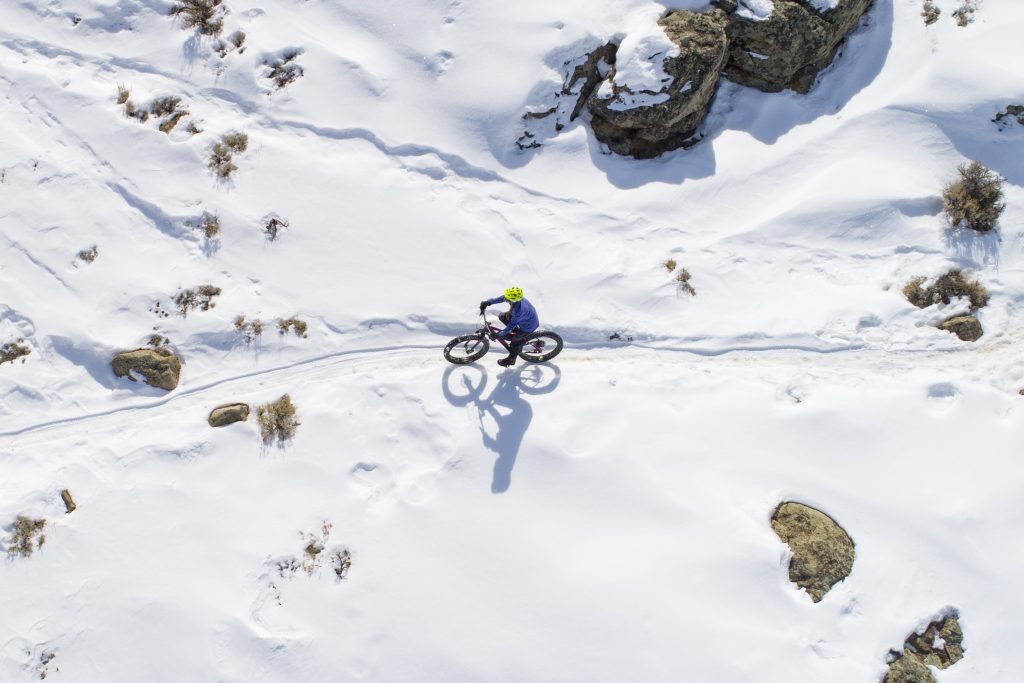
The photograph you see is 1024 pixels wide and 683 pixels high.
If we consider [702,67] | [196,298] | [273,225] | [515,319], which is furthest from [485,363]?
[702,67]

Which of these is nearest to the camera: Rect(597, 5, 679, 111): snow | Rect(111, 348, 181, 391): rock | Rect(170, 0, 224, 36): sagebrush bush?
Rect(111, 348, 181, 391): rock

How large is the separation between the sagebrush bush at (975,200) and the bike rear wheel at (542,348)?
7366mm

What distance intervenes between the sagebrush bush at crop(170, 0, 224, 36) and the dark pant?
28.6ft

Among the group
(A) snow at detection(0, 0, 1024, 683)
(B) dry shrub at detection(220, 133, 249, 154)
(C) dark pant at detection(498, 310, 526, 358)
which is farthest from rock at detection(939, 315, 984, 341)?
(B) dry shrub at detection(220, 133, 249, 154)

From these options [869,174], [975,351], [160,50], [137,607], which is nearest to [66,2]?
[160,50]

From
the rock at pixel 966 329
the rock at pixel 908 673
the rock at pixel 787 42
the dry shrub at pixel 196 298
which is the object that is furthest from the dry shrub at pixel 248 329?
the rock at pixel 966 329

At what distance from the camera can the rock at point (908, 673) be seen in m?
7.33

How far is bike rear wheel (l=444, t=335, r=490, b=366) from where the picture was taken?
9531 mm

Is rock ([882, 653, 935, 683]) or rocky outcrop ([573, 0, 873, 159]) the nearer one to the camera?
rock ([882, 653, 935, 683])

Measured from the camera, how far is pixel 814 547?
26.0 ft

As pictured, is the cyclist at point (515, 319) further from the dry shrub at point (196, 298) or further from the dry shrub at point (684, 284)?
the dry shrub at point (196, 298)

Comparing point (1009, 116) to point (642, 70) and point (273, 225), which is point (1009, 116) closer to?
point (642, 70)

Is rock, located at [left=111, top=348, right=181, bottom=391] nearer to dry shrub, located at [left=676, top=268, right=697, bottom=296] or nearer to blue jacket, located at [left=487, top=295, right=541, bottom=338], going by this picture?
blue jacket, located at [left=487, top=295, right=541, bottom=338]

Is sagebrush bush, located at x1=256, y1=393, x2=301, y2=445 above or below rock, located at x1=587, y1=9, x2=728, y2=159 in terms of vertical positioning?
below
